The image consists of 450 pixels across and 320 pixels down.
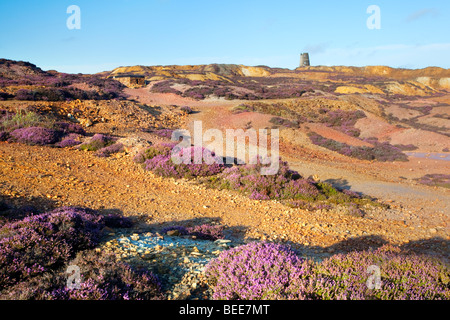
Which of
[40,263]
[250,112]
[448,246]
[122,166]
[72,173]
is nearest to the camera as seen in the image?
[40,263]

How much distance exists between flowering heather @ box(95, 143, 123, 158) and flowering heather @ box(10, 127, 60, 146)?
2.42 meters

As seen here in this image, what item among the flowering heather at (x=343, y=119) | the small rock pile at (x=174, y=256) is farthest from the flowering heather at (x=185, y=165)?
the flowering heather at (x=343, y=119)

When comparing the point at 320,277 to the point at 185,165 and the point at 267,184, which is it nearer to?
the point at 267,184

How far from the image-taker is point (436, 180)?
16250 millimetres

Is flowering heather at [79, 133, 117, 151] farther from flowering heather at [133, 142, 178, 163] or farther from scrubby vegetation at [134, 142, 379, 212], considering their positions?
scrubby vegetation at [134, 142, 379, 212]

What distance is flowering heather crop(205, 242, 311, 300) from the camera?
321 cm

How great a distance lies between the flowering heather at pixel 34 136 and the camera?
12.7 m

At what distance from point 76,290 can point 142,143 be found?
11.8m

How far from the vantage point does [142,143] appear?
14312mm

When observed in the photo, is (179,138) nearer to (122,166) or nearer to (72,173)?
(122,166)

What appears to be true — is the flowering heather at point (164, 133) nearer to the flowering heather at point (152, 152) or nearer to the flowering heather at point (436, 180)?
the flowering heather at point (152, 152)

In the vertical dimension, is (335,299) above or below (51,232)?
below

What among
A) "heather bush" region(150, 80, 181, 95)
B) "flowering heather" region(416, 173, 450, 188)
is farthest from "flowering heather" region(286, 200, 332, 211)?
"heather bush" region(150, 80, 181, 95)
